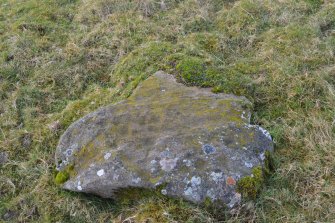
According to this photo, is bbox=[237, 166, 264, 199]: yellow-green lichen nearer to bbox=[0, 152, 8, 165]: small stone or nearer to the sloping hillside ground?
the sloping hillside ground

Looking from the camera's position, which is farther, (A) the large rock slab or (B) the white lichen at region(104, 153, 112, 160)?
(B) the white lichen at region(104, 153, 112, 160)

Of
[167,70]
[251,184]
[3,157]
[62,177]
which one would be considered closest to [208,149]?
[251,184]

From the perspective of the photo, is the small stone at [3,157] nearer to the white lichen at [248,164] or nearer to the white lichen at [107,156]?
the white lichen at [107,156]

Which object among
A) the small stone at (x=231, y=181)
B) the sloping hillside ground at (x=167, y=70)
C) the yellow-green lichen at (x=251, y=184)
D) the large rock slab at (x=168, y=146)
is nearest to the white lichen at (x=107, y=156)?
the large rock slab at (x=168, y=146)

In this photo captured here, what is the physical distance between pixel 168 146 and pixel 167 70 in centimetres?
184

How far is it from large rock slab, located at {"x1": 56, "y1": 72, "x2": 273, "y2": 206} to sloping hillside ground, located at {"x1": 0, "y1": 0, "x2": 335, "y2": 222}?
0.74 feet

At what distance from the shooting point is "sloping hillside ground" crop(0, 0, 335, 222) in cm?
436

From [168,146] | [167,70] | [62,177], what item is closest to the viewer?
[168,146]

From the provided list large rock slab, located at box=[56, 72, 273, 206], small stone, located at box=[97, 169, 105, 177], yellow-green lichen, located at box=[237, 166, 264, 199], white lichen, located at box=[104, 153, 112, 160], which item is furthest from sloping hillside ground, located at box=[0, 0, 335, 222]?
white lichen, located at box=[104, 153, 112, 160]

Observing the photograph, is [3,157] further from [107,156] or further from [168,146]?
[168,146]

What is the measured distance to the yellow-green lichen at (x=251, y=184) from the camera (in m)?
4.14

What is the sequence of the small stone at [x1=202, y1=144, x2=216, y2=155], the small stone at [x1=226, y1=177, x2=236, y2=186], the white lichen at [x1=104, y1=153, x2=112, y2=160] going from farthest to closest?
the white lichen at [x1=104, y1=153, x2=112, y2=160] → the small stone at [x1=202, y1=144, x2=216, y2=155] → the small stone at [x1=226, y1=177, x2=236, y2=186]

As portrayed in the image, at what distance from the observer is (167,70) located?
6031 mm

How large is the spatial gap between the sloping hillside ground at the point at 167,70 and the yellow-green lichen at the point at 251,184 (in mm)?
121
